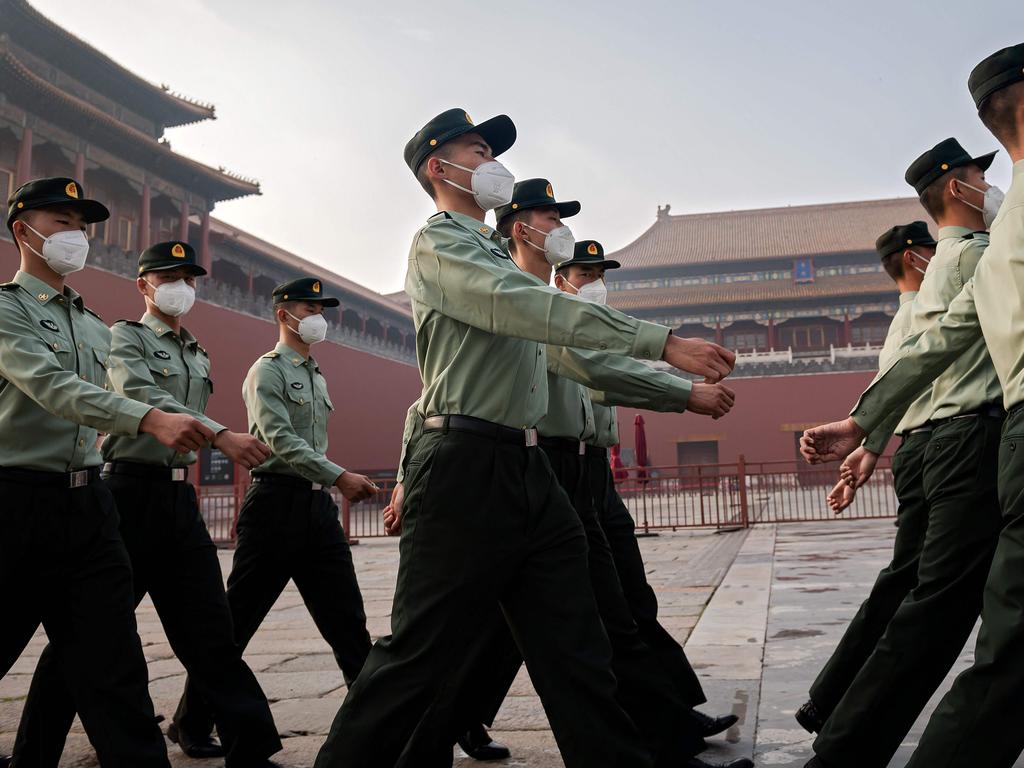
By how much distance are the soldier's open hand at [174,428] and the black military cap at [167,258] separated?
1224 millimetres

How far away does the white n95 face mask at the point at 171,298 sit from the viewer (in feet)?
10.4

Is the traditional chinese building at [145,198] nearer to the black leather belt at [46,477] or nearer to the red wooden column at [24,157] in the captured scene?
the red wooden column at [24,157]

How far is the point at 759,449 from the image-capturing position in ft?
84.9

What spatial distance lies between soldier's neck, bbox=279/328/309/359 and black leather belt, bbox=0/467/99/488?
51.9 inches

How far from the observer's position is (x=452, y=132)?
2176mm

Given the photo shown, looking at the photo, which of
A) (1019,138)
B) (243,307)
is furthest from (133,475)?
(243,307)

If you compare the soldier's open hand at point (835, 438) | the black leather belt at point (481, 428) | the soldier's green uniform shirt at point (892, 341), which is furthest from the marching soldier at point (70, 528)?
the soldier's green uniform shirt at point (892, 341)

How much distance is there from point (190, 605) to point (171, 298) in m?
1.07

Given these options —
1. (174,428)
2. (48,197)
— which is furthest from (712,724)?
(48,197)

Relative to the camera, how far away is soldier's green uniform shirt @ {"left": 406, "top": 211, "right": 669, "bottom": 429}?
1769 mm

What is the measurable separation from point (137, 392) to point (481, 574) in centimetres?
155

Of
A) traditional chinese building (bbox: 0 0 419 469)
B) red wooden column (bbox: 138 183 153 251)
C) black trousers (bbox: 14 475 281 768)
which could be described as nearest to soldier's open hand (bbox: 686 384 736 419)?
black trousers (bbox: 14 475 281 768)

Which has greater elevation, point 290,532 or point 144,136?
point 144,136

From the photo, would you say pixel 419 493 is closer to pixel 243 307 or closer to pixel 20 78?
pixel 20 78
